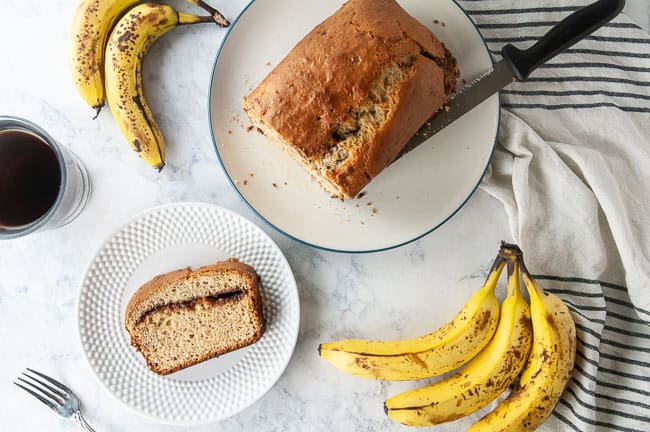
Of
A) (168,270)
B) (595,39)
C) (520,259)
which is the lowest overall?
(168,270)

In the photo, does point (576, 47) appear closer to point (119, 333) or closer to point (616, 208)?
point (616, 208)

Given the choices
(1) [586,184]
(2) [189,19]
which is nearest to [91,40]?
(2) [189,19]

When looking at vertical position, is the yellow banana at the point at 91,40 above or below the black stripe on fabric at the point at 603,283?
above

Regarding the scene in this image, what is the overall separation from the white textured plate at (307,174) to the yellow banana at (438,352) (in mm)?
287

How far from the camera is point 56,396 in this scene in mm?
2102

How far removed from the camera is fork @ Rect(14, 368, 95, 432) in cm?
208

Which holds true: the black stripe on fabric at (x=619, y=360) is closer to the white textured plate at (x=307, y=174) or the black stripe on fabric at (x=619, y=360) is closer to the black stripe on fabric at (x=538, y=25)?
the white textured plate at (x=307, y=174)

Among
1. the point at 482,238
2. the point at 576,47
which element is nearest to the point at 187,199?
the point at 482,238

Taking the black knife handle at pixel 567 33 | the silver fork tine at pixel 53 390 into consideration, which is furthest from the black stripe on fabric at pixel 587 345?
the silver fork tine at pixel 53 390

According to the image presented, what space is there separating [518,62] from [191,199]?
116cm

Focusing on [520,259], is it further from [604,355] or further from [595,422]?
[595,422]

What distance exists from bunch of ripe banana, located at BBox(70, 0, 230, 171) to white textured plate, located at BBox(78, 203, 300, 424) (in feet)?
0.87

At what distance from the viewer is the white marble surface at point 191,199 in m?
2.11

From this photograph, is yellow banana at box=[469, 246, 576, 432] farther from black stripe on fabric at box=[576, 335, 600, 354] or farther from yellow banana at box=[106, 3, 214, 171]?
yellow banana at box=[106, 3, 214, 171]
